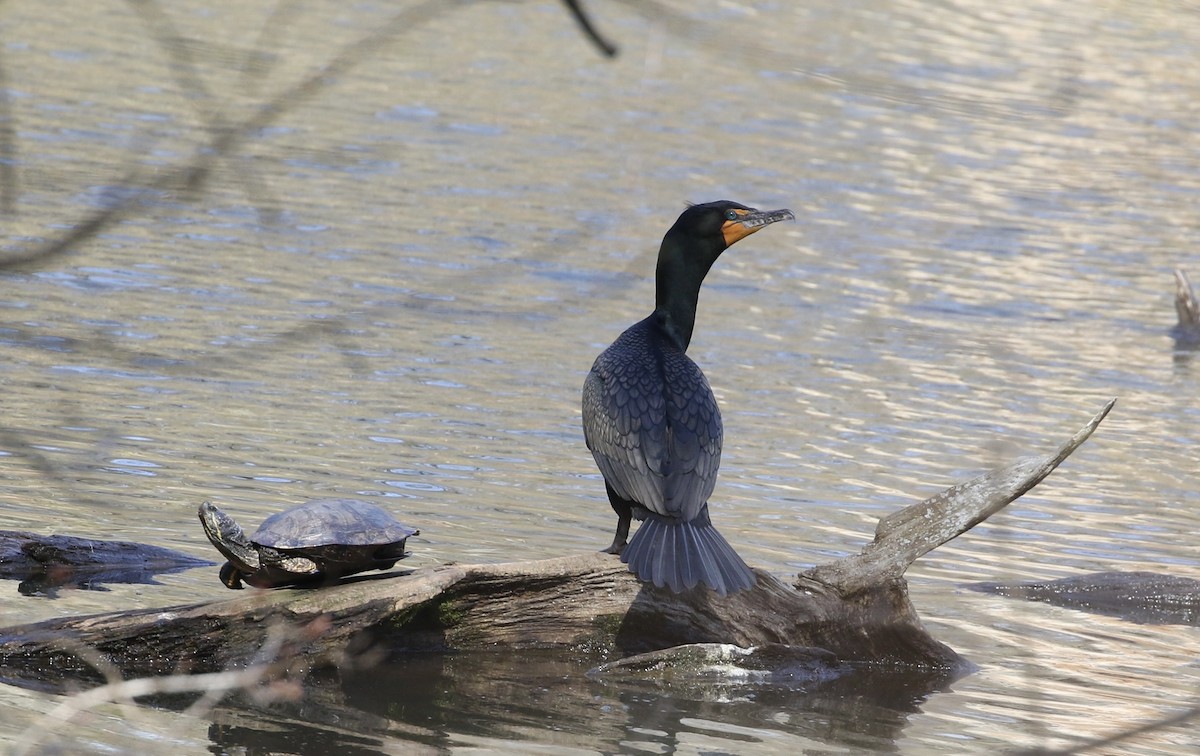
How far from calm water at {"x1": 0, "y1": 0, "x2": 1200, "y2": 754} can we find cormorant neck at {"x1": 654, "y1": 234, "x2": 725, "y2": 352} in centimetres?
60

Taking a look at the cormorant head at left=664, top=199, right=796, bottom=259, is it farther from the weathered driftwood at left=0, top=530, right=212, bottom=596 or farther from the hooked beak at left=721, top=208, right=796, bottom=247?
the weathered driftwood at left=0, top=530, right=212, bottom=596

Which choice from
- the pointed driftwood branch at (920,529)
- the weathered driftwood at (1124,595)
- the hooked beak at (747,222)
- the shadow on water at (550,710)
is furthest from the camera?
the weathered driftwood at (1124,595)

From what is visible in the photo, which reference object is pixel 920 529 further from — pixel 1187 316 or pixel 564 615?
pixel 1187 316

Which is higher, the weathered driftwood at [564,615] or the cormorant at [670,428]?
the cormorant at [670,428]

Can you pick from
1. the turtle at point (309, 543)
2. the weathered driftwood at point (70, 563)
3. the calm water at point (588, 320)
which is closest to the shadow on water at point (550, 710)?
the calm water at point (588, 320)

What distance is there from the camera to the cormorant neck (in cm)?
671

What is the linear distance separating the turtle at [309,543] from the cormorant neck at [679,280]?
1544 mm

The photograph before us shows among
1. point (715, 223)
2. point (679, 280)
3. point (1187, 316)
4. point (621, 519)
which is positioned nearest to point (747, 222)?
point (715, 223)

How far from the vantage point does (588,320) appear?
40.6 ft

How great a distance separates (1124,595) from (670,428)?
8.27 feet

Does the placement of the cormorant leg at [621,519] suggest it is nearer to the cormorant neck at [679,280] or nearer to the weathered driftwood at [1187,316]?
the cormorant neck at [679,280]

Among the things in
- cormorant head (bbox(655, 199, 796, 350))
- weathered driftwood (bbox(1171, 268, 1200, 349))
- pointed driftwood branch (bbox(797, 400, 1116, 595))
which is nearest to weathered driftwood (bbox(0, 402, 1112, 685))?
pointed driftwood branch (bbox(797, 400, 1116, 595))

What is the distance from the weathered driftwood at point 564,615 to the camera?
5438mm

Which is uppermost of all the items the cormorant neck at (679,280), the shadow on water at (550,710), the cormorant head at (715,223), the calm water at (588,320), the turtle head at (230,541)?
the cormorant head at (715,223)
